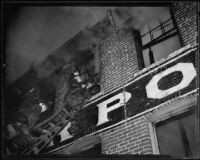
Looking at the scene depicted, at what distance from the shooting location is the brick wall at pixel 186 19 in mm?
5107

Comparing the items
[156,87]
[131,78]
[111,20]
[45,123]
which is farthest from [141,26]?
[45,123]

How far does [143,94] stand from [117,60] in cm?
151

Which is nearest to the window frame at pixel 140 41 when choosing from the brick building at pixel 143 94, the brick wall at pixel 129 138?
the brick building at pixel 143 94

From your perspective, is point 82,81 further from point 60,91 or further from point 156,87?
point 156,87

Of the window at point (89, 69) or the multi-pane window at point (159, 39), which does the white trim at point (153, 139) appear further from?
the window at point (89, 69)

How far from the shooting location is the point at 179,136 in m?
4.54

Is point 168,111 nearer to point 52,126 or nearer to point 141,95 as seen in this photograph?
point 141,95

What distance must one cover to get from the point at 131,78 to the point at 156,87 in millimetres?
799

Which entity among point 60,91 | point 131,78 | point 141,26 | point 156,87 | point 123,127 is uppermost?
point 141,26

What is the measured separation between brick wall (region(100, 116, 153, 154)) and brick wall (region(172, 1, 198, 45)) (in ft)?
6.53

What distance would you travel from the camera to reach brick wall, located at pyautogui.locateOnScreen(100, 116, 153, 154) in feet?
15.7

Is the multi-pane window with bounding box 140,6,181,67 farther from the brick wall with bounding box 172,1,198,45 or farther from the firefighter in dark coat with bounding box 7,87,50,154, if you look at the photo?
the firefighter in dark coat with bounding box 7,87,50,154

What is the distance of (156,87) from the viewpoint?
515 centimetres

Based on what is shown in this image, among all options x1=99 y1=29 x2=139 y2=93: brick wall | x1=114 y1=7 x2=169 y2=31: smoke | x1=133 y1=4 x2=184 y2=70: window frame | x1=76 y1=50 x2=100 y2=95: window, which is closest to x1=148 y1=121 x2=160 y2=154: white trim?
x1=99 y1=29 x2=139 y2=93: brick wall
